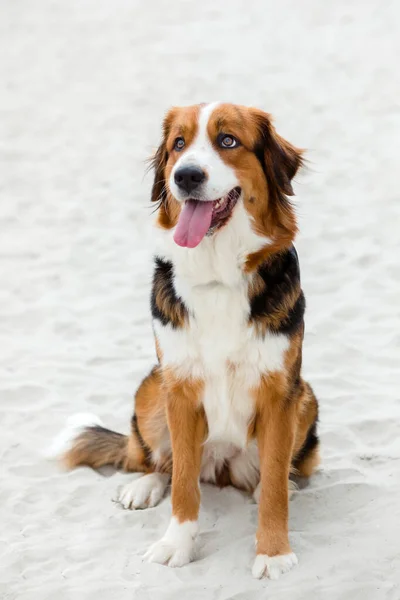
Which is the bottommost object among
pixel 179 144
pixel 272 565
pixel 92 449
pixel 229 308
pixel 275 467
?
pixel 272 565

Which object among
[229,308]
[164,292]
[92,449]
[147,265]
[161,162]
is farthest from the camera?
[147,265]

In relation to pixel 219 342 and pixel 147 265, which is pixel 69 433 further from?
pixel 147 265

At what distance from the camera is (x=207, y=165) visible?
3.34 meters

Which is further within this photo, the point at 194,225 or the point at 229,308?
the point at 229,308

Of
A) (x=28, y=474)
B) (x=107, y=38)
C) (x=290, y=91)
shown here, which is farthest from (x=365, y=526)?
(x=107, y=38)

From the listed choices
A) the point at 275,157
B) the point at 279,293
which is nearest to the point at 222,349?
the point at 279,293

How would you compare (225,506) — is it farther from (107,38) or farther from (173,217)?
(107,38)

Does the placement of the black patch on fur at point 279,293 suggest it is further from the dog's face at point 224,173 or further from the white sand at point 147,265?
the white sand at point 147,265

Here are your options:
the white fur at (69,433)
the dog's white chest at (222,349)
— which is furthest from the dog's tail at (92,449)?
the dog's white chest at (222,349)

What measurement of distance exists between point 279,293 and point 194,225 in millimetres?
455

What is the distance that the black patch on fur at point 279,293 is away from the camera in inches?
139

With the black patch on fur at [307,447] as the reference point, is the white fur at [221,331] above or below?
above

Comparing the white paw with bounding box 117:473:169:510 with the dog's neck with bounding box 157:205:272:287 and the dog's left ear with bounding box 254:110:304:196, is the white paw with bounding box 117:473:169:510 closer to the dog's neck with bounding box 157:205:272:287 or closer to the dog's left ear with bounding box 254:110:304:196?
the dog's neck with bounding box 157:205:272:287

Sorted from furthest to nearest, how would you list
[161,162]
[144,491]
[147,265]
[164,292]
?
[147,265] → [144,491] → [161,162] → [164,292]
